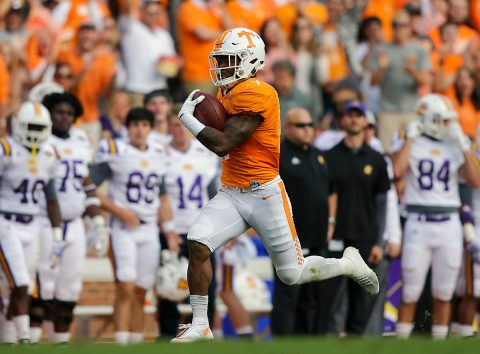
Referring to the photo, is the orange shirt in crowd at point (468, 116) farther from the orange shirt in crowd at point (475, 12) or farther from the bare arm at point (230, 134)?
the bare arm at point (230, 134)

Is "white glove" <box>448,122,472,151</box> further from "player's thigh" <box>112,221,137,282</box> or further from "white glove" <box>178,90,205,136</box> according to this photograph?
"white glove" <box>178,90,205,136</box>

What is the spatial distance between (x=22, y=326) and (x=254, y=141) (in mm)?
2660

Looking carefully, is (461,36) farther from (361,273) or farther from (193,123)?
(193,123)

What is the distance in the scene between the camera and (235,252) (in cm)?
1075

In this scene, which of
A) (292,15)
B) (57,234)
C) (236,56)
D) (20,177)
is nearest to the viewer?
(236,56)

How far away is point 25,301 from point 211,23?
4752 mm

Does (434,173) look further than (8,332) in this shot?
Yes

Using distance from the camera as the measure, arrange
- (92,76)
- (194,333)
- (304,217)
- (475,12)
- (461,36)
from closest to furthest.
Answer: (194,333) < (304,217) < (92,76) < (461,36) < (475,12)

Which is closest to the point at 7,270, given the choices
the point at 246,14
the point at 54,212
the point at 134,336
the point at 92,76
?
the point at 54,212

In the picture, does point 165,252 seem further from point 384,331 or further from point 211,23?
point 211,23

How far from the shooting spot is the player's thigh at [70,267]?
Result: 1001 centimetres

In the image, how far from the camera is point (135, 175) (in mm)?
10203

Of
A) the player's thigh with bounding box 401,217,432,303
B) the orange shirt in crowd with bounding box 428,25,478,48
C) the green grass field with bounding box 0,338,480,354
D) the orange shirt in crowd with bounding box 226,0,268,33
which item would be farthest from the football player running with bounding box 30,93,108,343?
the orange shirt in crowd with bounding box 428,25,478,48

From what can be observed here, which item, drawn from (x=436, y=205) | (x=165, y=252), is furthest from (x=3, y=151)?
(x=436, y=205)
